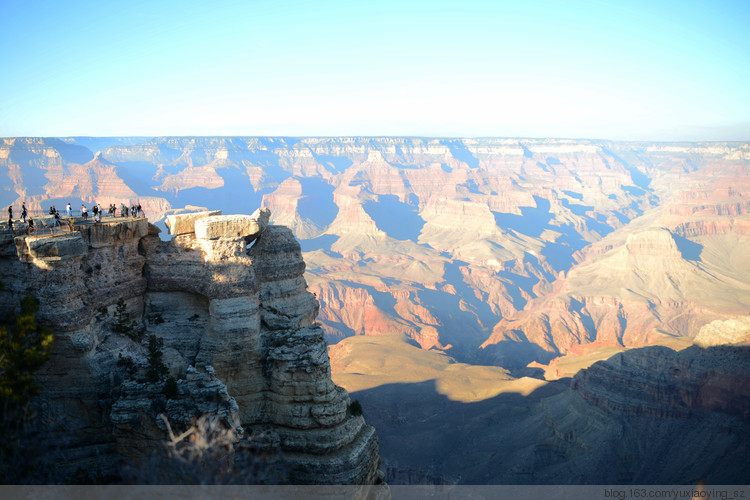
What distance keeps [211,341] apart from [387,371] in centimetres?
5080

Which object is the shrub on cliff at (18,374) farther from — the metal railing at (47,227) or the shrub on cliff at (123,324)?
the metal railing at (47,227)

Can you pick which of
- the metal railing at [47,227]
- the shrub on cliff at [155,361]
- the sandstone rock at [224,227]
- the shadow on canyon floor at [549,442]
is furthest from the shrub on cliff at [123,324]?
the shadow on canyon floor at [549,442]

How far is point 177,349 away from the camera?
21984 millimetres

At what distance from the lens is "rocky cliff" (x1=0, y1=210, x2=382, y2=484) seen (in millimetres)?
17969

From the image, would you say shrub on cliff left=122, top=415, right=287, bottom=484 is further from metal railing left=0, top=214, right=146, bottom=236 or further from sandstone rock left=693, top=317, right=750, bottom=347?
sandstone rock left=693, top=317, right=750, bottom=347

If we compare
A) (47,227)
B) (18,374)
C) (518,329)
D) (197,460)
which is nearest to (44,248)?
(47,227)

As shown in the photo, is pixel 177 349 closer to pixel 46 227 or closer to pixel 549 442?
pixel 46 227

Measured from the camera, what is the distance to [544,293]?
13625 centimetres

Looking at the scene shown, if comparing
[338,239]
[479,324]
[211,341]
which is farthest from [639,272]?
[211,341]

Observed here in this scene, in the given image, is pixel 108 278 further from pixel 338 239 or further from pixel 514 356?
pixel 338 239

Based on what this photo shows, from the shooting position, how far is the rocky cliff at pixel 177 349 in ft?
59.0

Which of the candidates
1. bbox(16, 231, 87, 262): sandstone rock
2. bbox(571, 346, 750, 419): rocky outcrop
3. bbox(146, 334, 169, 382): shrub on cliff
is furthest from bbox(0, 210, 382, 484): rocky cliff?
bbox(571, 346, 750, 419): rocky outcrop

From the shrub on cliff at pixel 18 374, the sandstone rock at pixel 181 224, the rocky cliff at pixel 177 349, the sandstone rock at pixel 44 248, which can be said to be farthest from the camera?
the sandstone rock at pixel 181 224

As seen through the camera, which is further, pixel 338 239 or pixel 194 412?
pixel 338 239
